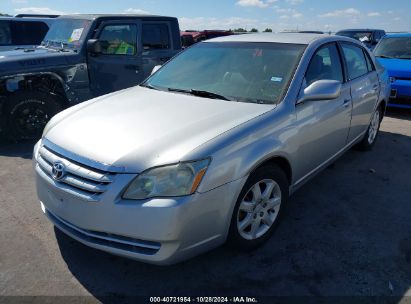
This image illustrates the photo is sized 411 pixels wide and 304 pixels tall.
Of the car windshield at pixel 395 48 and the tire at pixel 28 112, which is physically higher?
the car windshield at pixel 395 48

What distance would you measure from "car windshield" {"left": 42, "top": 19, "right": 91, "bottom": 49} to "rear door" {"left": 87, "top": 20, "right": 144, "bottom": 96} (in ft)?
0.97

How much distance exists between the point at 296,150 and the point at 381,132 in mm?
4053

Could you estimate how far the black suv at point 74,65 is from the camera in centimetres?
549

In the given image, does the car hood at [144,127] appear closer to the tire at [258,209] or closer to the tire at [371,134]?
the tire at [258,209]

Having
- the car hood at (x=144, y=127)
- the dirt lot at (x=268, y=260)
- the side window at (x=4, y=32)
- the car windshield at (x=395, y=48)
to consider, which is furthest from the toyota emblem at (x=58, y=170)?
the car windshield at (x=395, y=48)

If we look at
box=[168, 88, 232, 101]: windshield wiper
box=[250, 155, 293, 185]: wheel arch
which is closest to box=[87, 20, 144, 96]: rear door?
box=[168, 88, 232, 101]: windshield wiper

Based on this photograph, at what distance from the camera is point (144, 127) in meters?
2.78

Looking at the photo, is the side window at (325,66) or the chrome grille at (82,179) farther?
the side window at (325,66)

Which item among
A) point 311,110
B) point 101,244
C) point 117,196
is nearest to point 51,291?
point 101,244

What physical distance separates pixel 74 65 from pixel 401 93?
19.9 feet

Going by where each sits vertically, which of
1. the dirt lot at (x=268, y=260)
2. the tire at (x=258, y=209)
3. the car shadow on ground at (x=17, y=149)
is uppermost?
the tire at (x=258, y=209)

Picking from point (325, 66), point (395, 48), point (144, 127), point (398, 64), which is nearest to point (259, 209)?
point (144, 127)

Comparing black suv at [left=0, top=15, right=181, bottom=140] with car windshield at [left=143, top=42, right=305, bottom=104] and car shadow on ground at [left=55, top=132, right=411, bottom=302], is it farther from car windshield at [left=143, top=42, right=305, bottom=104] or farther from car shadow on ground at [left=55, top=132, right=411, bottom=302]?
car shadow on ground at [left=55, top=132, right=411, bottom=302]

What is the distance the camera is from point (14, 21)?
8.80 metres
